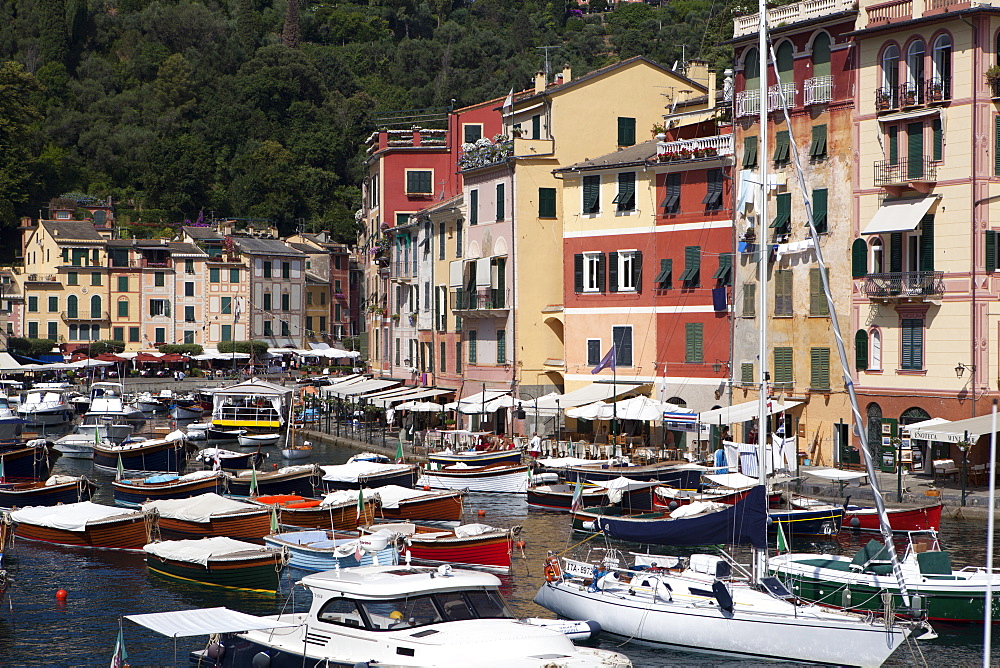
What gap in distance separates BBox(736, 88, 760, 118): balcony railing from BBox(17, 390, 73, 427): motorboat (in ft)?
189

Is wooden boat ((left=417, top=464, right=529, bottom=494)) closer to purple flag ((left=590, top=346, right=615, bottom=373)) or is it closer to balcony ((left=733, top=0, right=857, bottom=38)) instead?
purple flag ((left=590, top=346, right=615, bottom=373))

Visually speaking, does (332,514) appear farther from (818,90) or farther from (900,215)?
(818,90)

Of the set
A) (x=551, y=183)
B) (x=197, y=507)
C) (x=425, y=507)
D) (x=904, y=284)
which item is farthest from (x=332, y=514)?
(x=551, y=183)

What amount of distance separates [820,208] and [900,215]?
4.69m

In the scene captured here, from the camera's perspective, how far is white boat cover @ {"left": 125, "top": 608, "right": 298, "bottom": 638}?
23.8 meters

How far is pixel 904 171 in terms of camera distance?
51.6m

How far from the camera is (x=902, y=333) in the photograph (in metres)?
52.1

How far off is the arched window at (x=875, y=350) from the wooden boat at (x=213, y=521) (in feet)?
85.6

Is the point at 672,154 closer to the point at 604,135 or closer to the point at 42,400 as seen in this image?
the point at 604,135

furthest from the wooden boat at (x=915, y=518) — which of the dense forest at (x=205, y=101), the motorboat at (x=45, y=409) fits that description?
the dense forest at (x=205, y=101)

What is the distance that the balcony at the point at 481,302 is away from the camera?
231 feet

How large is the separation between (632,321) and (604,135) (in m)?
12.4

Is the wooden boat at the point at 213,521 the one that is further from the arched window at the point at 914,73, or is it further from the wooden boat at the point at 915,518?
the arched window at the point at 914,73

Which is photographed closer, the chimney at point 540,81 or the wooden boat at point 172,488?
the wooden boat at point 172,488
